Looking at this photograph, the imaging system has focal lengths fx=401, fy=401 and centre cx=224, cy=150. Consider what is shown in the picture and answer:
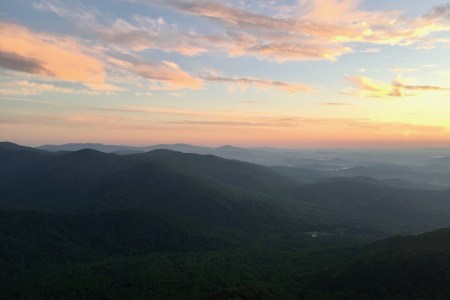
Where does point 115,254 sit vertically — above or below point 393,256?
below

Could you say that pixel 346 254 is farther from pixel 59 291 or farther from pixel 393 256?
pixel 59 291

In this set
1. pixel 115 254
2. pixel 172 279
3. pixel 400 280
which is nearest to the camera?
pixel 400 280

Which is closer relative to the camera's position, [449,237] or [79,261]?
[449,237]

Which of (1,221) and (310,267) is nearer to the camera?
(310,267)

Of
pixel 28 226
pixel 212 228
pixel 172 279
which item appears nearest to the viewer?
pixel 172 279

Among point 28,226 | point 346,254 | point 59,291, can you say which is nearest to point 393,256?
point 346,254

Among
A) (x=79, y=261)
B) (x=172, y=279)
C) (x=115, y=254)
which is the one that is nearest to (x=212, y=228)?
(x=115, y=254)

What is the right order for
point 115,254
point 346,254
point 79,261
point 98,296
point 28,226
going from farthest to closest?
point 28,226
point 115,254
point 79,261
point 346,254
point 98,296

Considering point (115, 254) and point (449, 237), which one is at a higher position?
point (449, 237)

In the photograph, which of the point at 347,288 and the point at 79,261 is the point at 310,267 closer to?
the point at 347,288
